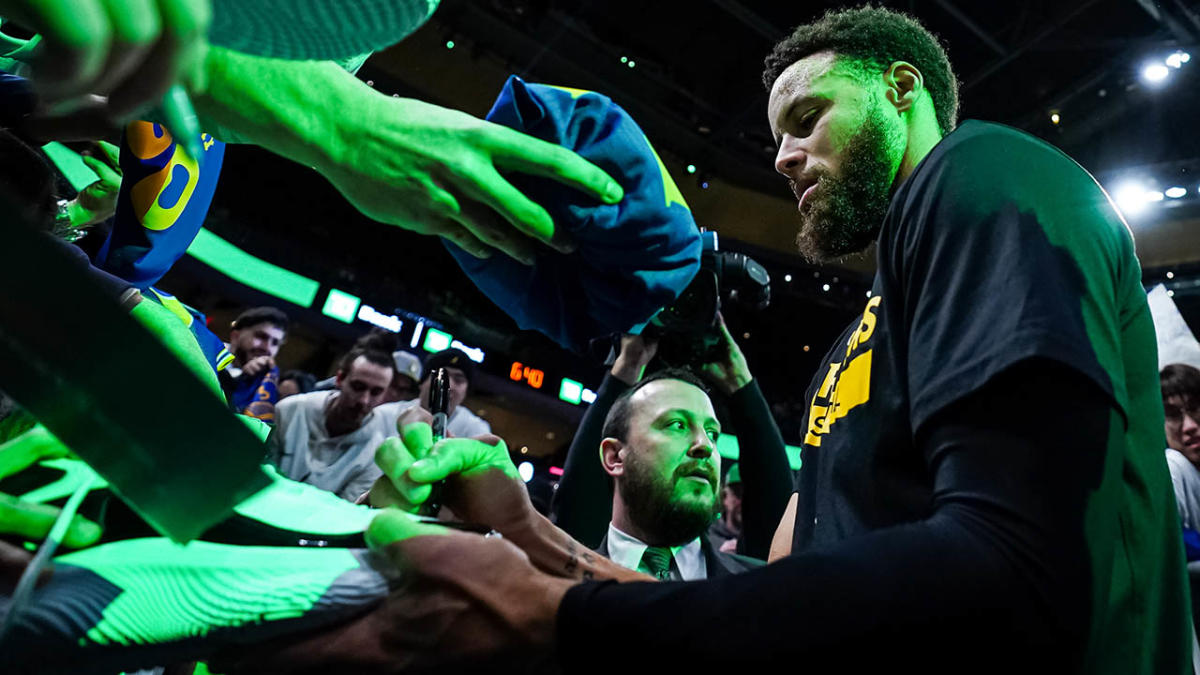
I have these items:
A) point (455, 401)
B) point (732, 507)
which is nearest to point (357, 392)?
point (455, 401)

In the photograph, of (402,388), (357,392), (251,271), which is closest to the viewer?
(357,392)

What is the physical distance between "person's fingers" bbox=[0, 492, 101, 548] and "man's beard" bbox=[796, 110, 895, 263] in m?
0.87

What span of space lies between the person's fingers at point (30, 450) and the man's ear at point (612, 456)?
1.70 m

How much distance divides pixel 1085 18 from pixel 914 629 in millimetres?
5768

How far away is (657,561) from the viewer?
183 cm

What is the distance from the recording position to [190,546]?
1.34ft


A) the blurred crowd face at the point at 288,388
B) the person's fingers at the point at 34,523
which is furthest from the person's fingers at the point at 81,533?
the blurred crowd face at the point at 288,388

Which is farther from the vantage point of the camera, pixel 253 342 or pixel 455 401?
pixel 253 342

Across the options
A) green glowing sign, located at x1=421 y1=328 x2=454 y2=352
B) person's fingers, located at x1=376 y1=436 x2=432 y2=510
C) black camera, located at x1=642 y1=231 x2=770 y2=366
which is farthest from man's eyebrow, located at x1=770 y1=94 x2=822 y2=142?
green glowing sign, located at x1=421 y1=328 x2=454 y2=352

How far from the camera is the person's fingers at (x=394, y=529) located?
453 millimetres

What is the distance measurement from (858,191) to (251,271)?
6.23m

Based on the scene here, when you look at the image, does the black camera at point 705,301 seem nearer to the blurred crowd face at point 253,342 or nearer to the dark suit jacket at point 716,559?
the dark suit jacket at point 716,559

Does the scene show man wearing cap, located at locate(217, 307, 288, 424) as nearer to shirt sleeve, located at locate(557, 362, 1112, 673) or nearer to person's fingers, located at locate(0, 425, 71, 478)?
person's fingers, located at locate(0, 425, 71, 478)

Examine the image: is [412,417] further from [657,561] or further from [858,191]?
[657,561]
